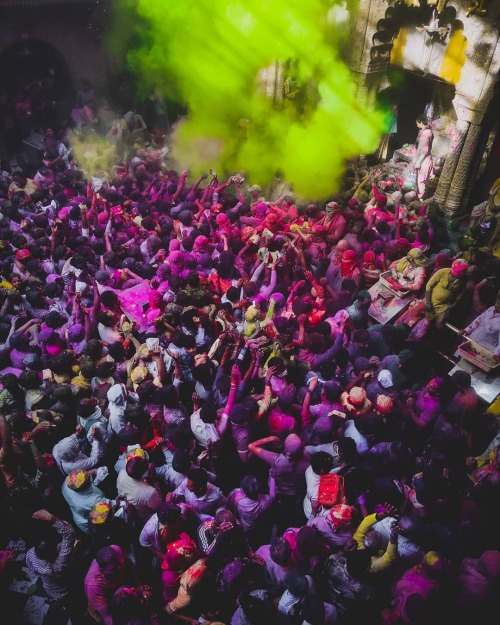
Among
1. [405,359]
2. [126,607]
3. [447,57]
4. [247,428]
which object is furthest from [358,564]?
[447,57]

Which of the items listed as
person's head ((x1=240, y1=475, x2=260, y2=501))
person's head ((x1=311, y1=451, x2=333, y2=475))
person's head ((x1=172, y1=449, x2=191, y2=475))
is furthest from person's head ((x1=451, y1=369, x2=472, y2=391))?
person's head ((x1=172, y1=449, x2=191, y2=475))

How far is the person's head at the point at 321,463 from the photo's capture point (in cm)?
365

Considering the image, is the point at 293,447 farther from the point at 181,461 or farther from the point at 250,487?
the point at 181,461

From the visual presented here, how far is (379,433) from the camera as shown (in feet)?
13.1

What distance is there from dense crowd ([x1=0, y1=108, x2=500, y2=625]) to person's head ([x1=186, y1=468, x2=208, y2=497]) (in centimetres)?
2

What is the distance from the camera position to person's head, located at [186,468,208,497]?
11.7 ft

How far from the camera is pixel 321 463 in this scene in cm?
365

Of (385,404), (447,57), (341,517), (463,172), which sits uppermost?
(447,57)

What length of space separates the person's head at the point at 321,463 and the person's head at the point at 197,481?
0.87 metres

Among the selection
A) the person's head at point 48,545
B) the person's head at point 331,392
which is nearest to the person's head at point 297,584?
the person's head at point 331,392

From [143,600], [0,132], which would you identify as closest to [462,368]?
[143,600]

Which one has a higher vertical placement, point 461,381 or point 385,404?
point 385,404

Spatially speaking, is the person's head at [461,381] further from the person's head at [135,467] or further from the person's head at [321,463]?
the person's head at [135,467]

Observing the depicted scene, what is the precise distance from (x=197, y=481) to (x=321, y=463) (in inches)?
38.4
